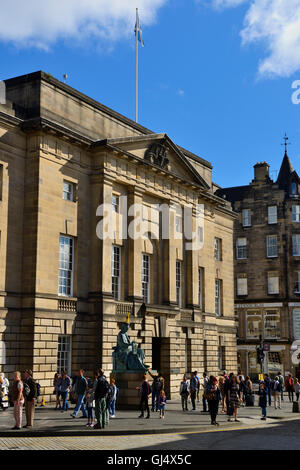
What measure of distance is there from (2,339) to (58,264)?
15.3 ft

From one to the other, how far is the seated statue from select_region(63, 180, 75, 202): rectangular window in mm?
8371

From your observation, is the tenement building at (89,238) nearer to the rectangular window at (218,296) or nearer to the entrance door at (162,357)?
the entrance door at (162,357)

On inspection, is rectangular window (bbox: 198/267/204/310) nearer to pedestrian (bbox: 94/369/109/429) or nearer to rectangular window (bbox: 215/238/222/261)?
rectangular window (bbox: 215/238/222/261)

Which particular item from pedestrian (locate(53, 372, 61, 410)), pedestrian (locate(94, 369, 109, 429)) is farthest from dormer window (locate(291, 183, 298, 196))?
pedestrian (locate(94, 369, 109, 429))

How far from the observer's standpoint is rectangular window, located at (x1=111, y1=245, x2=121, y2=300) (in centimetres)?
3206

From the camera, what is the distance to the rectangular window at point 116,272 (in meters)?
32.1

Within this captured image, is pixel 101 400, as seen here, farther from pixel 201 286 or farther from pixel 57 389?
pixel 201 286

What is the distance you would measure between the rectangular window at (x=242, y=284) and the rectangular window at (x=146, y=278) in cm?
2444

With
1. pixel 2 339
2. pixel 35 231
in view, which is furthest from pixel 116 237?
pixel 2 339

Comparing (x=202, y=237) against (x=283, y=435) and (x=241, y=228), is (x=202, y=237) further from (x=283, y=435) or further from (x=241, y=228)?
(x=283, y=435)

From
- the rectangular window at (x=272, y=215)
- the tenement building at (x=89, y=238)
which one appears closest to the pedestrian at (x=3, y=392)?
the tenement building at (x=89, y=238)

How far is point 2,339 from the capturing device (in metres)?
25.7

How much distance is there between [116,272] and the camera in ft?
106
